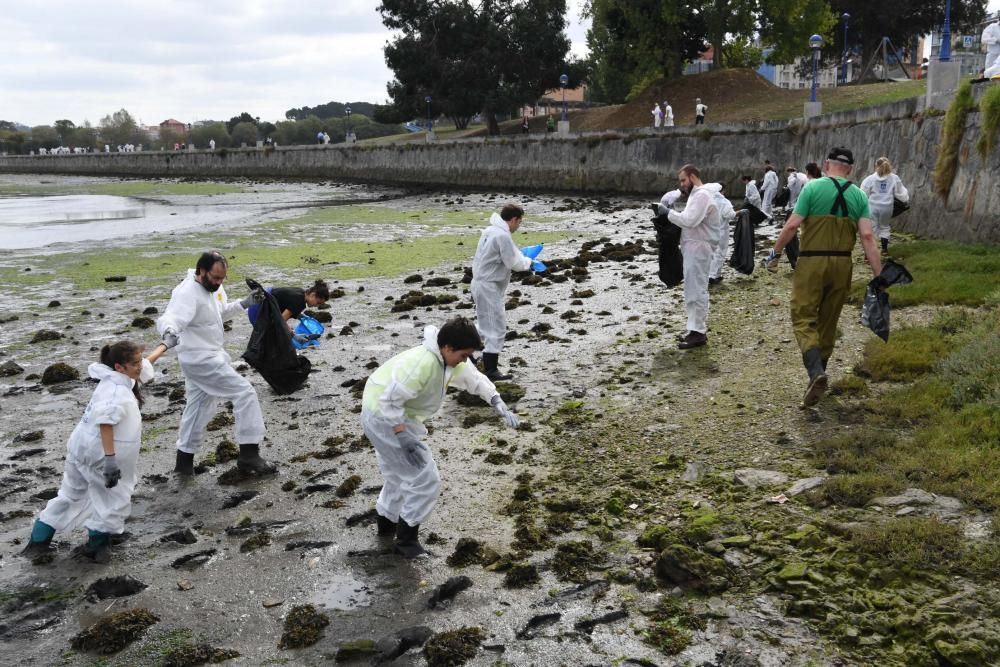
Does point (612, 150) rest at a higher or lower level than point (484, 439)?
Result: higher

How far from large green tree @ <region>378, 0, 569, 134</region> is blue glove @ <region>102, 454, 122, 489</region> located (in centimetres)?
5542

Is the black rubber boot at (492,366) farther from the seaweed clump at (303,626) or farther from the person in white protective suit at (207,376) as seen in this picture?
the seaweed clump at (303,626)

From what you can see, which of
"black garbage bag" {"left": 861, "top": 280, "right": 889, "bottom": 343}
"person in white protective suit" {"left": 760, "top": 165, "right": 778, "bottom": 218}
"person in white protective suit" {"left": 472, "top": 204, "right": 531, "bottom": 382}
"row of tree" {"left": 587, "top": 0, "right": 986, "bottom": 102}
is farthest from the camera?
"row of tree" {"left": 587, "top": 0, "right": 986, "bottom": 102}

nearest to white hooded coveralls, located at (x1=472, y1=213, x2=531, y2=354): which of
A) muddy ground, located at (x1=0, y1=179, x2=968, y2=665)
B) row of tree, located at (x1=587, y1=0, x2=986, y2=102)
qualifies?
muddy ground, located at (x1=0, y1=179, x2=968, y2=665)

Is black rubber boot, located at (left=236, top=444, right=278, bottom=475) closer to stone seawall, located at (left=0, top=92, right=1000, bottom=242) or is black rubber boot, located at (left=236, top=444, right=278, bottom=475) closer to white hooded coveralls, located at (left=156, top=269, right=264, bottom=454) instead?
white hooded coveralls, located at (left=156, top=269, right=264, bottom=454)

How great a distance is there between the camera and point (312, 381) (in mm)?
10016

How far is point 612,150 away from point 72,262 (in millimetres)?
27939

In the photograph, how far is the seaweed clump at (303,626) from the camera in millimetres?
4633

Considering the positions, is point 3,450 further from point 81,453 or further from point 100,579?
point 100,579

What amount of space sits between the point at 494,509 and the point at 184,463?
9.68 ft

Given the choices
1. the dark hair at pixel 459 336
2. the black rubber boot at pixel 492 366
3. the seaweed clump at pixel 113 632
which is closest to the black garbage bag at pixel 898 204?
the black rubber boot at pixel 492 366

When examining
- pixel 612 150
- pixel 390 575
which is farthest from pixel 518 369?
pixel 612 150

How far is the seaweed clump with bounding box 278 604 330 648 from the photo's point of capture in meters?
4.63

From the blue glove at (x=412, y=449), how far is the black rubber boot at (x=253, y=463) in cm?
224
